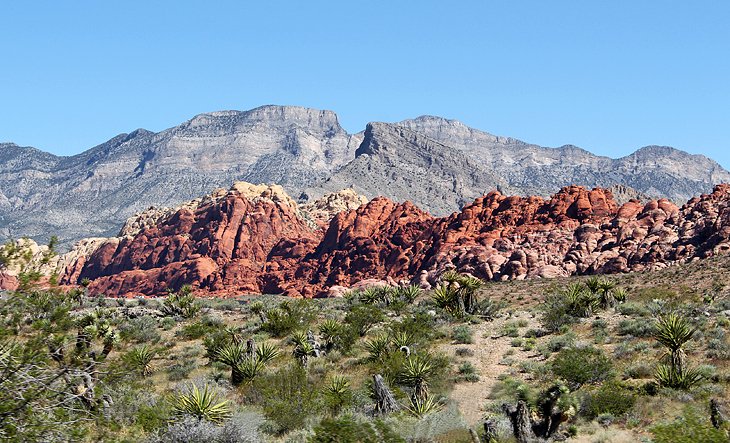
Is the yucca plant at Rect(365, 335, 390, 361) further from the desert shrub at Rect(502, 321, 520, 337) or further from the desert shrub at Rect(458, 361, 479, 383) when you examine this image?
the desert shrub at Rect(502, 321, 520, 337)

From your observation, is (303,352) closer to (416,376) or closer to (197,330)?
(416,376)

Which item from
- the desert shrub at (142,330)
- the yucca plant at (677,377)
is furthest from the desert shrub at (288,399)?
the desert shrub at (142,330)

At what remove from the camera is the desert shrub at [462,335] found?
31.9 metres

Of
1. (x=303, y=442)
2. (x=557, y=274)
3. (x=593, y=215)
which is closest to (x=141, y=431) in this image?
(x=303, y=442)

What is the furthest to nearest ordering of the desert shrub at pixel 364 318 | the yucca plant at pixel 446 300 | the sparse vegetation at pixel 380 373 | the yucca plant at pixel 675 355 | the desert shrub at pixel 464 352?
the yucca plant at pixel 446 300 → the desert shrub at pixel 364 318 → the desert shrub at pixel 464 352 → the yucca plant at pixel 675 355 → the sparse vegetation at pixel 380 373

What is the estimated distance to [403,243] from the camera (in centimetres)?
10256

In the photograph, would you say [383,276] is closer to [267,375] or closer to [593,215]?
[593,215]

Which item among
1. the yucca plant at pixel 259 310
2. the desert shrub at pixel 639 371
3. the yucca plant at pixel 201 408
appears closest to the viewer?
the yucca plant at pixel 201 408

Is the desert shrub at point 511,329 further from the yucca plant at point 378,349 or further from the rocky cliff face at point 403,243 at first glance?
the rocky cliff face at point 403,243

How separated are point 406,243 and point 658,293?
A: 6144 centimetres

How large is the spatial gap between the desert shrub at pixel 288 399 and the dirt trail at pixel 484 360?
16.8 feet

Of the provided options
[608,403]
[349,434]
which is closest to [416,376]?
[608,403]

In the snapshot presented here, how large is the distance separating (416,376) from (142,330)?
846 inches

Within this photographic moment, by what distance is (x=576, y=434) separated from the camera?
1812 centimetres
